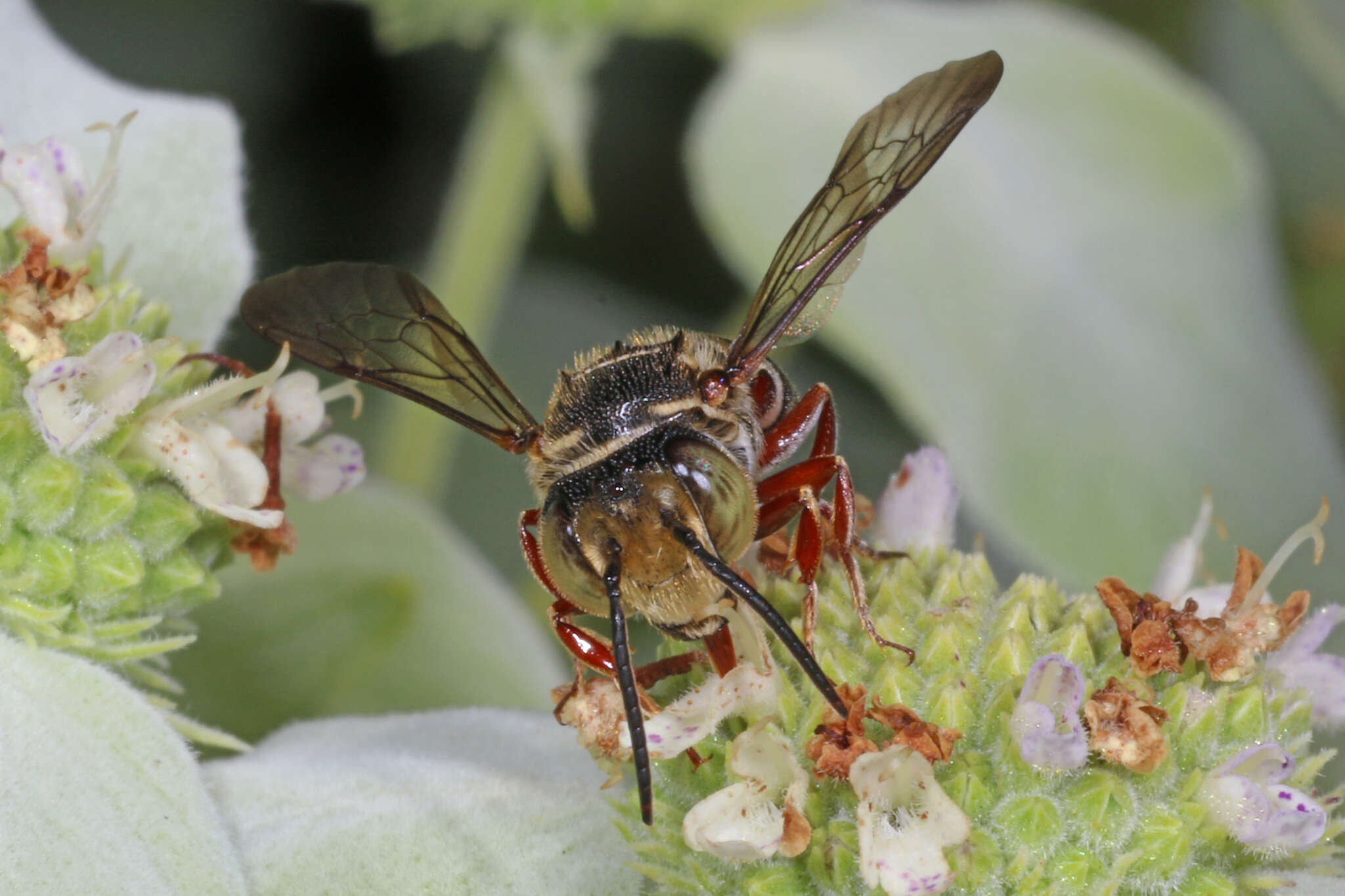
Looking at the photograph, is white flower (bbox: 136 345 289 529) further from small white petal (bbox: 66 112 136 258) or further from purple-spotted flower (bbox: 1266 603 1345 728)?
purple-spotted flower (bbox: 1266 603 1345 728)

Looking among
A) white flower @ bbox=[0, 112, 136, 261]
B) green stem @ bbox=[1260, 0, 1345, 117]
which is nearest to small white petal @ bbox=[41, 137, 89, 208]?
white flower @ bbox=[0, 112, 136, 261]

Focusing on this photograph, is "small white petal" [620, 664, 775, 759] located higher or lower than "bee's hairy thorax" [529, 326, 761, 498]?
lower

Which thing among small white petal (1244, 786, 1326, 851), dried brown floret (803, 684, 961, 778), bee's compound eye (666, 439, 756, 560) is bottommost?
dried brown floret (803, 684, 961, 778)

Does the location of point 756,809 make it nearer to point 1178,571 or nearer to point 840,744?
point 840,744

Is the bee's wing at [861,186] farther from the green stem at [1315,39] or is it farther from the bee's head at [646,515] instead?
the green stem at [1315,39]

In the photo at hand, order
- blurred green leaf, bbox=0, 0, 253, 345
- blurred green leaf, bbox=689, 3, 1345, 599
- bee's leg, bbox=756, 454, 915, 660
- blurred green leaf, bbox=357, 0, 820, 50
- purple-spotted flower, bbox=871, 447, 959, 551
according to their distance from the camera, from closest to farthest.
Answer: bee's leg, bbox=756, 454, 915, 660
purple-spotted flower, bbox=871, 447, 959, 551
blurred green leaf, bbox=0, 0, 253, 345
blurred green leaf, bbox=689, 3, 1345, 599
blurred green leaf, bbox=357, 0, 820, 50

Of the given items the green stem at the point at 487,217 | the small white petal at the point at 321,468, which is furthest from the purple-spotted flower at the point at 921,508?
the green stem at the point at 487,217

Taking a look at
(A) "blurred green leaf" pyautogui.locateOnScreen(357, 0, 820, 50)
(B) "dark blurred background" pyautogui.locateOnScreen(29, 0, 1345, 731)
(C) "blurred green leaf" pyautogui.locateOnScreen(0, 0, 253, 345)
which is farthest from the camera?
(B) "dark blurred background" pyautogui.locateOnScreen(29, 0, 1345, 731)

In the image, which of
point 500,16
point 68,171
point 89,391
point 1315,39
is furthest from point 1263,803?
point 1315,39
